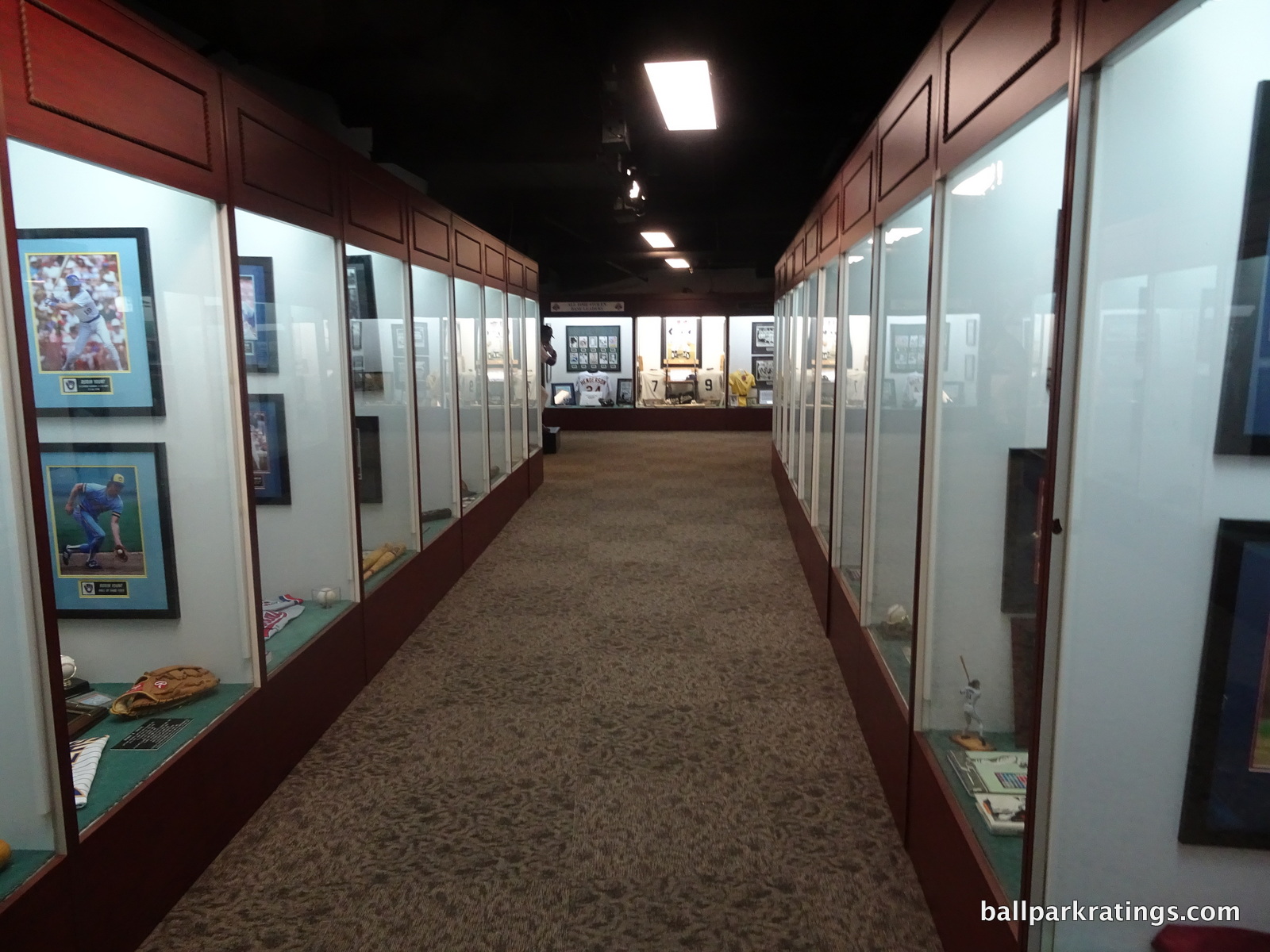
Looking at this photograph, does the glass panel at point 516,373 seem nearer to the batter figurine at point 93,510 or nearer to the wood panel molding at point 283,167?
the wood panel molding at point 283,167

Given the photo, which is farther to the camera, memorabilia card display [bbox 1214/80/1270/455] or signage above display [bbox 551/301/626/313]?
signage above display [bbox 551/301/626/313]

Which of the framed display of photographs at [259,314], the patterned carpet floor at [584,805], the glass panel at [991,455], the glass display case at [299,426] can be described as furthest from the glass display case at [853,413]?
the framed display of photographs at [259,314]

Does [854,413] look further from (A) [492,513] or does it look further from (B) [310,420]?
(A) [492,513]

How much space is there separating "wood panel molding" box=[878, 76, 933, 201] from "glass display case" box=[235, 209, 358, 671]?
90.3 inches

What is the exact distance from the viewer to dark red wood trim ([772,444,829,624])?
16.1 feet

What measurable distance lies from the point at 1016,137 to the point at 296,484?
10.1 feet

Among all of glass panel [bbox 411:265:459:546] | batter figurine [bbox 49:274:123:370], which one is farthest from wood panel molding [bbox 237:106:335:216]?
glass panel [bbox 411:265:459:546]

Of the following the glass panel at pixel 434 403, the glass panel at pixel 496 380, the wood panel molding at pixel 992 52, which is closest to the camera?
the wood panel molding at pixel 992 52

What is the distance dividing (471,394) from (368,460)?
221 cm

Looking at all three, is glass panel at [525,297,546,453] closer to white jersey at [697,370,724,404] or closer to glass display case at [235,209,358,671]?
glass display case at [235,209,358,671]

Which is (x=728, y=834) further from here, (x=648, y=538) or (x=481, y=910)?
(x=648, y=538)

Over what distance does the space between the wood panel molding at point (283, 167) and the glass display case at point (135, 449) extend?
1.02 feet

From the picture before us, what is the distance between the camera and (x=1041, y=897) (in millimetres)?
1678

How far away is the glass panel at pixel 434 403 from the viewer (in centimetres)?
519
